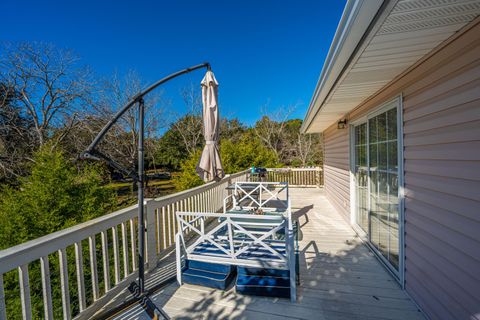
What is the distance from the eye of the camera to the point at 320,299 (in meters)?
2.15

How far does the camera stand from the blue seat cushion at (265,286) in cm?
213

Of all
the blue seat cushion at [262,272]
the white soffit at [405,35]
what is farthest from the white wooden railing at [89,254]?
the white soffit at [405,35]

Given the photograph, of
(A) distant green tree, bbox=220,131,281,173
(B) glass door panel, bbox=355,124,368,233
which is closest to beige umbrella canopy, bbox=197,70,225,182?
(B) glass door panel, bbox=355,124,368,233

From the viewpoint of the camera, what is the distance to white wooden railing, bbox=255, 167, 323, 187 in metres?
9.26

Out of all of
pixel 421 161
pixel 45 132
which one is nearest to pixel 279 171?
pixel 421 161

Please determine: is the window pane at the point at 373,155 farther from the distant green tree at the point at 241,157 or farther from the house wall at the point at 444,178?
the distant green tree at the point at 241,157

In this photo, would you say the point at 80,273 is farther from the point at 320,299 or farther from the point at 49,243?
the point at 320,299

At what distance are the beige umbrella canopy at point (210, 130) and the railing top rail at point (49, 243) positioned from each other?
39.6 inches

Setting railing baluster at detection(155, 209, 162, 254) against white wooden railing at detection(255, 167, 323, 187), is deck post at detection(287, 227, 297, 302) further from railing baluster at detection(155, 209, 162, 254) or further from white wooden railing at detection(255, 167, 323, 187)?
white wooden railing at detection(255, 167, 323, 187)

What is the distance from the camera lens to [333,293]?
2242mm

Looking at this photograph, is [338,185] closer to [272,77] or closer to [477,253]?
[477,253]

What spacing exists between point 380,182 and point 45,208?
4.87m

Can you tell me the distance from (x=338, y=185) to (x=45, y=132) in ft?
37.7

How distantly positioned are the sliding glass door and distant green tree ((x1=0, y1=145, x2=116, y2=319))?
4174 mm
